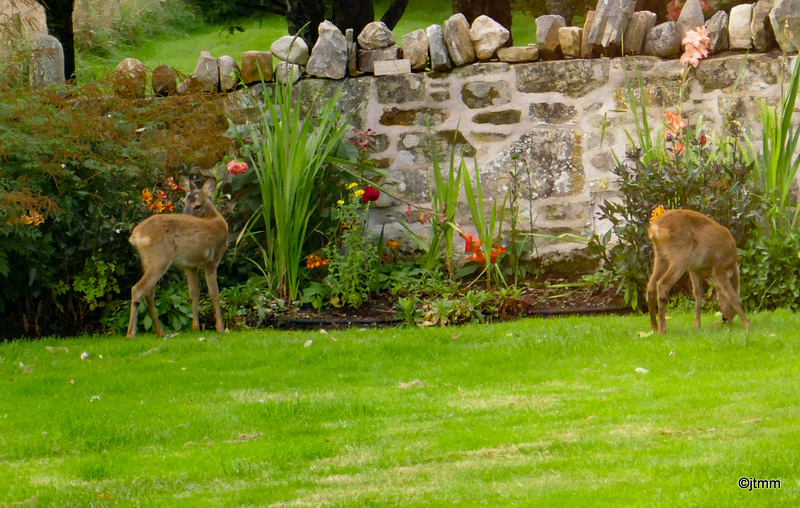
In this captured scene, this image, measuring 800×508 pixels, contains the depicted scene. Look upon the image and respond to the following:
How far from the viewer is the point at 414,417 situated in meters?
5.46

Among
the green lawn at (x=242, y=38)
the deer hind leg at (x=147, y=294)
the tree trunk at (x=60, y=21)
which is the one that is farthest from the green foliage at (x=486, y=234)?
the green lawn at (x=242, y=38)

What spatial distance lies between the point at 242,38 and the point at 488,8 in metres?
11.4

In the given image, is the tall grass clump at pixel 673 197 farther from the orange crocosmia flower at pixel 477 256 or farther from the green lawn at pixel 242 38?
the green lawn at pixel 242 38

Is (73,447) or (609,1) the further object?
(609,1)

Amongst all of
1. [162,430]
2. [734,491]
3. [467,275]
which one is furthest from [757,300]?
[162,430]

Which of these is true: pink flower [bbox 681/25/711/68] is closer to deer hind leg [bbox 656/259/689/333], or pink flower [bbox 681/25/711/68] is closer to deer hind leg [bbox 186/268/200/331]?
deer hind leg [bbox 656/259/689/333]

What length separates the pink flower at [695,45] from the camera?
30.2 feet

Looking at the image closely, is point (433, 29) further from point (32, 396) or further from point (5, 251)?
point (32, 396)

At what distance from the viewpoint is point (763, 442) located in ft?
14.9

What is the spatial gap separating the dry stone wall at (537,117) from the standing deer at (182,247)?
2.14m

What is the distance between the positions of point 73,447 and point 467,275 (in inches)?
198

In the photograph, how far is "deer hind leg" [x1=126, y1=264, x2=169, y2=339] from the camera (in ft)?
26.1

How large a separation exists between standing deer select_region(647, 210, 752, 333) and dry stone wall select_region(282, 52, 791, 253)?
243 cm

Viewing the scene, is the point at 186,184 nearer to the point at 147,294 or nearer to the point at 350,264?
the point at 147,294
